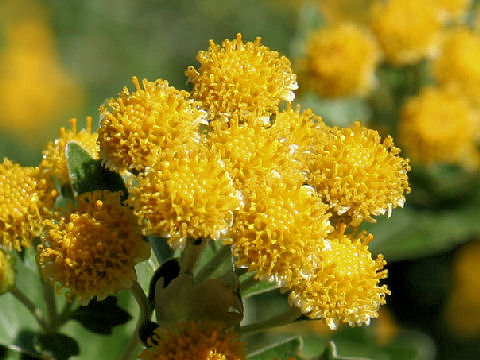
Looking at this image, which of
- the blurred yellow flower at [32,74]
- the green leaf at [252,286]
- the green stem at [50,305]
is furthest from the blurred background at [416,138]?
the blurred yellow flower at [32,74]

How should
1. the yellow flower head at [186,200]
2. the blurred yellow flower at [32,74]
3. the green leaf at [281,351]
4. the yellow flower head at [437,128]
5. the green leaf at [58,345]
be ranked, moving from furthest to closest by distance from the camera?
the blurred yellow flower at [32,74]
the yellow flower head at [437,128]
the green leaf at [281,351]
the green leaf at [58,345]
the yellow flower head at [186,200]

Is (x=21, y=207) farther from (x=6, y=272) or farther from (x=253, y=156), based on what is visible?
(x=253, y=156)

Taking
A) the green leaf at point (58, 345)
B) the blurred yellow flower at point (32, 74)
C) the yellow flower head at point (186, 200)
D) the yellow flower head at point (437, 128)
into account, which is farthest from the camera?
the blurred yellow flower at point (32, 74)

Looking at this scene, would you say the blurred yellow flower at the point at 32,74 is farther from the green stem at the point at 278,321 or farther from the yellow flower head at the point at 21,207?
the green stem at the point at 278,321

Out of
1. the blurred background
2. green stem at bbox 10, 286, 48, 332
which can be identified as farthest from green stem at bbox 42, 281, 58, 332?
the blurred background

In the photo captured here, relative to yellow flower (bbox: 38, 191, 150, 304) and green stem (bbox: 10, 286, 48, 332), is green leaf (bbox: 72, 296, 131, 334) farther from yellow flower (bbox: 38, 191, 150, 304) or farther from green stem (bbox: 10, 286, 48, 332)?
yellow flower (bbox: 38, 191, 150, 304)

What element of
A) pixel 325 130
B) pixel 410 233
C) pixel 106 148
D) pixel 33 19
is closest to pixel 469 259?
pixel 410 233

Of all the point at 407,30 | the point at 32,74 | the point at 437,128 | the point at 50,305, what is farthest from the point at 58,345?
the point at 32,74
